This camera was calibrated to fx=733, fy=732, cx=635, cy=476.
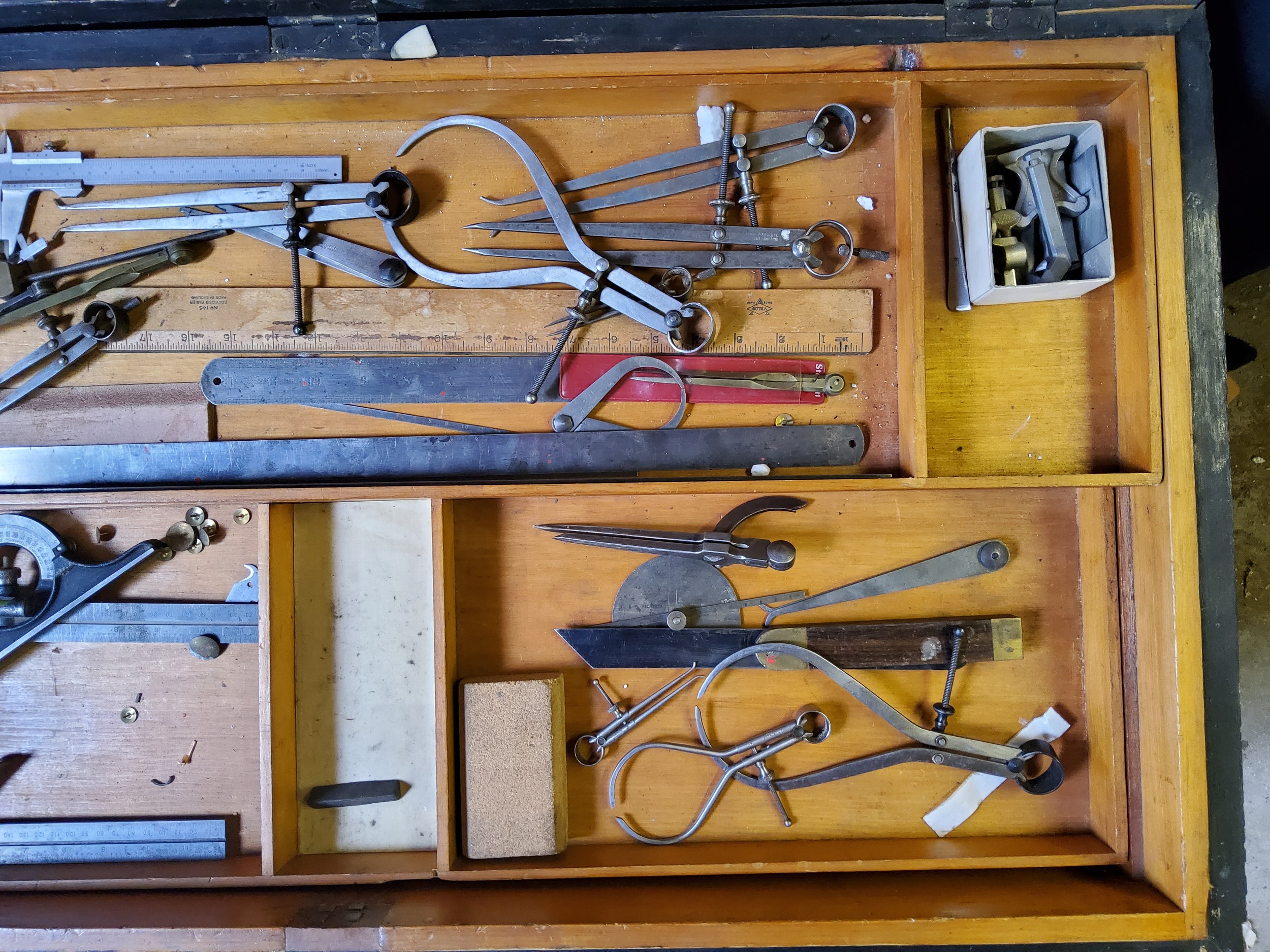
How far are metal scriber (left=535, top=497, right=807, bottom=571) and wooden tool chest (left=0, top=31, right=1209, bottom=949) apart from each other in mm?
42

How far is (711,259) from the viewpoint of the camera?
1667 millimetres

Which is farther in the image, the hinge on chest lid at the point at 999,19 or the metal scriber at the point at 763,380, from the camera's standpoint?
the metal scriber at the point at 763,380

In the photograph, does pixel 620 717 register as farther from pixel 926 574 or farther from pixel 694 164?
pixel 694 164

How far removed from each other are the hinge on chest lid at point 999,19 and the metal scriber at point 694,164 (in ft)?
0.90

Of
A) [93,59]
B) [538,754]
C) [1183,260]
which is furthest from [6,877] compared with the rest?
[1183,260]

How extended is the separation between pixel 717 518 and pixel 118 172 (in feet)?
5.26

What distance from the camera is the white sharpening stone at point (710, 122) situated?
1.68 meters

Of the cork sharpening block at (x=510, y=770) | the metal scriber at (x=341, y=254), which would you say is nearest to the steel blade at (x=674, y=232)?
the metal scriber at (x=341, y=254)

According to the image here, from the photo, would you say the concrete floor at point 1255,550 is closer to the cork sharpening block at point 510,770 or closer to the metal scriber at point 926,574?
the metal scriber at point 926,574

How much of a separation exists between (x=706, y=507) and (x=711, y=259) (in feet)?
1.88

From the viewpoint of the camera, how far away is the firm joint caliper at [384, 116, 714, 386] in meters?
1.63

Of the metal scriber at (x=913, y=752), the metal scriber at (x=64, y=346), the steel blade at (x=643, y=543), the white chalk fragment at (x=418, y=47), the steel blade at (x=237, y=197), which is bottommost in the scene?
the metal scriber at (x=913, y=752)

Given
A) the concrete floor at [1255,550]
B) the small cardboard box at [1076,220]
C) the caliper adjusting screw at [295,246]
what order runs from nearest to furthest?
the small cardboard box at [1076,220] < the caliper adjusting screw at [295,246] < the concrete floor at [1255,550]

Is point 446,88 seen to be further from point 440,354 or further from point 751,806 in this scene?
point 751,806
